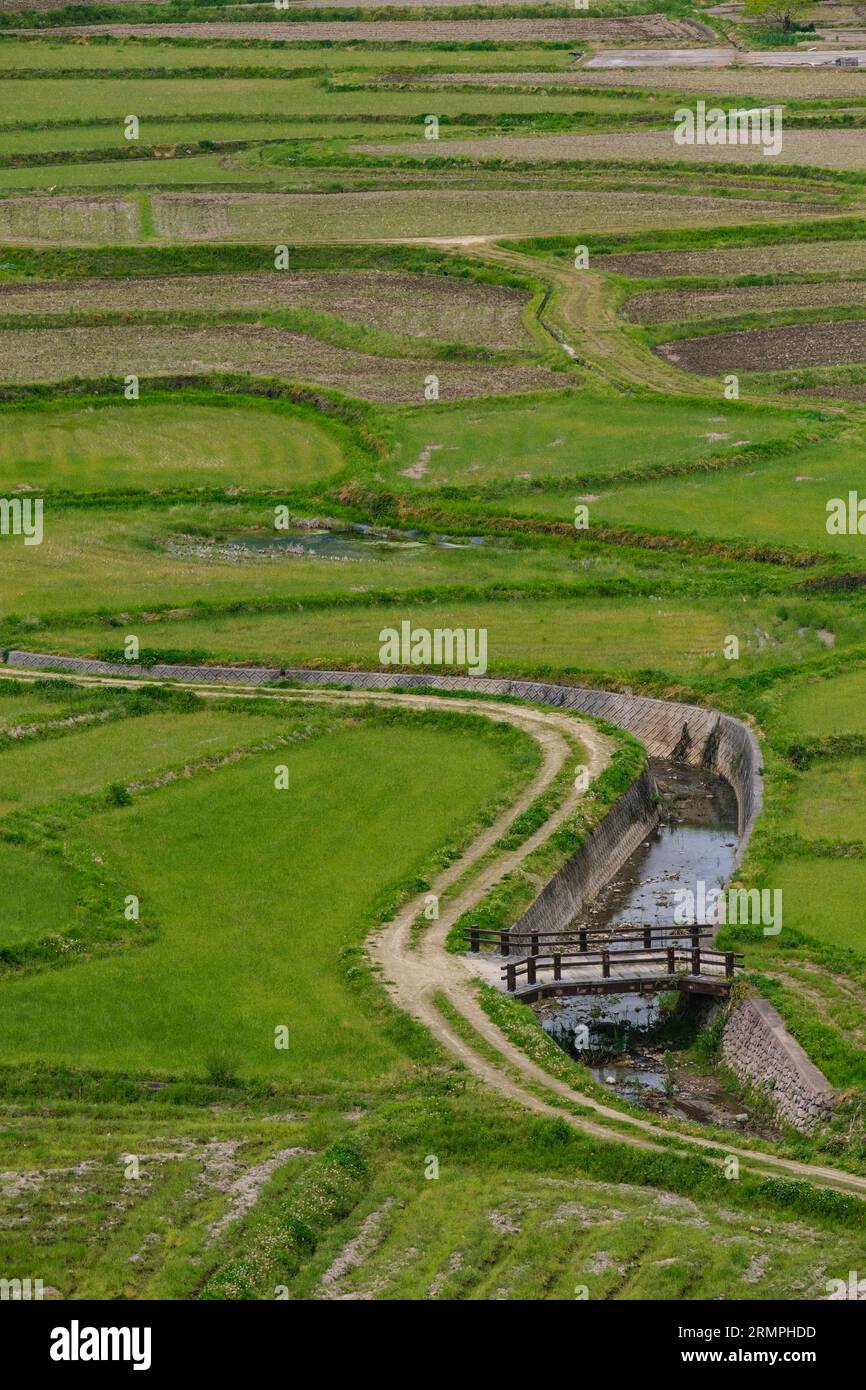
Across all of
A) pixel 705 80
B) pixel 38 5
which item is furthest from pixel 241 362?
pixel 38 5

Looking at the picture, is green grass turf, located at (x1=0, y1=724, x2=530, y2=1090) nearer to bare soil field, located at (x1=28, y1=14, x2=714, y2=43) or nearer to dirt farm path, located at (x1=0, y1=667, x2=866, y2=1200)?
dirt farm path, located at (x1=0, y1=667, x2=866, y2=1200)

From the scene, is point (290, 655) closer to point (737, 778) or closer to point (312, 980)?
point (737, 778)

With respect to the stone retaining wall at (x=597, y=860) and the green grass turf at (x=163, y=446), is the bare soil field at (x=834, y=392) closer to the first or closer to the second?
the green grass turf at (x=163, y=446)

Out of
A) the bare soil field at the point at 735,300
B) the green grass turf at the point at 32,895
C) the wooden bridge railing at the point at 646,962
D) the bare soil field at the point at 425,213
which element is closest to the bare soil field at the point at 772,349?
the bare soil field at the point at 735,300

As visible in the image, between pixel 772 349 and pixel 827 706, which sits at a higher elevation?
pixel 772 349

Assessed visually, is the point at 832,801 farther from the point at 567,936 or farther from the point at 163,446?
the point at 163,446
